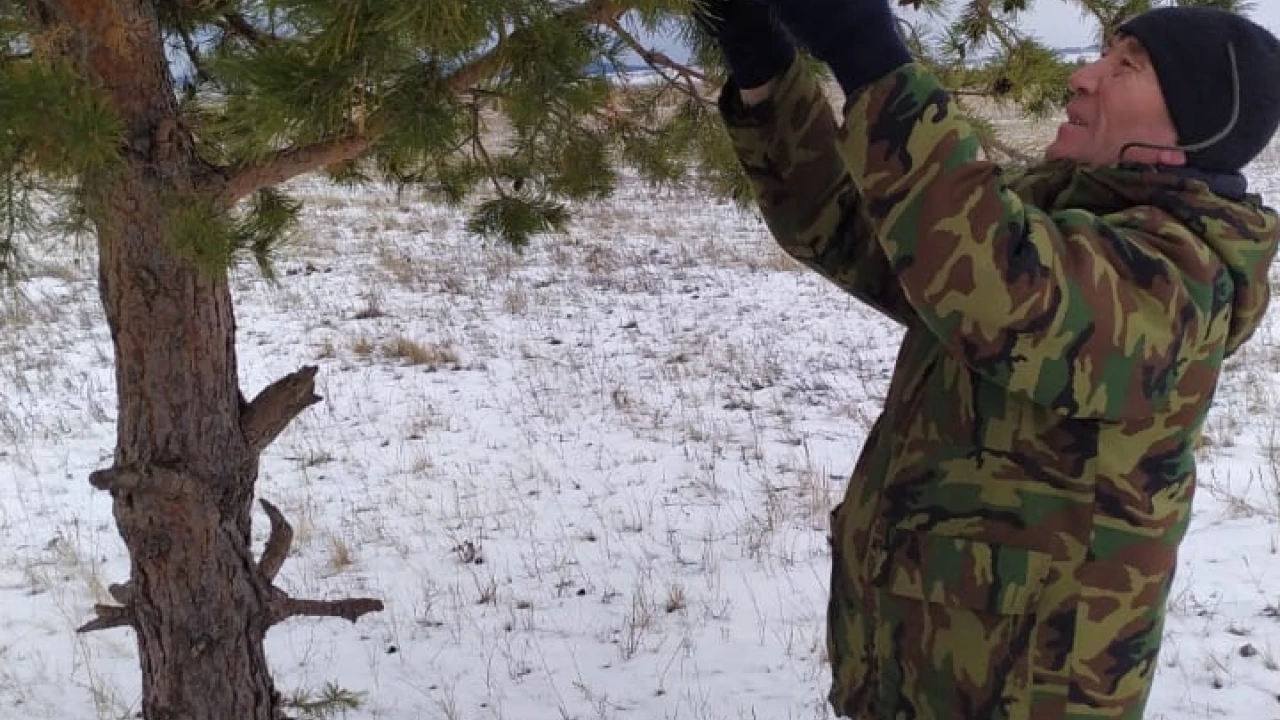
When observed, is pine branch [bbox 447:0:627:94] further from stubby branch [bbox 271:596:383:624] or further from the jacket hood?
stubby branch [bbox 271:596:383:624]

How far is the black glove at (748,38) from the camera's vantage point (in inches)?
48.8

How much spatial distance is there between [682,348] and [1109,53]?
5.48m

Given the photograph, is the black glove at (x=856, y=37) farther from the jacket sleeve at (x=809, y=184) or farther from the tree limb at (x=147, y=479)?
the tree limb at (x=147, y=479)

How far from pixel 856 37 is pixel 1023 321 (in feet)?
0.98

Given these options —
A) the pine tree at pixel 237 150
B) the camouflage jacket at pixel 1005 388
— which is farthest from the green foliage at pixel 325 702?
the camouflage jacket at pixel 1005 388

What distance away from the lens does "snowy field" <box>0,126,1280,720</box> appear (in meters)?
3.00

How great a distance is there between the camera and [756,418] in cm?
529

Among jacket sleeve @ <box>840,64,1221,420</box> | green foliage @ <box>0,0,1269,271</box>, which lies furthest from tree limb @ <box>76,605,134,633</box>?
jacket sleeve @ <box>840,64,1221,420</box>

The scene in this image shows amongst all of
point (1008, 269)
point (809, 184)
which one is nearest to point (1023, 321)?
point (1008, 269)

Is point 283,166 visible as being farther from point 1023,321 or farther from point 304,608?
point 1023,321

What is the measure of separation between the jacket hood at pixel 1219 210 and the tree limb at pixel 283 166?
0.98 meters

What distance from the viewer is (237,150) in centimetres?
151

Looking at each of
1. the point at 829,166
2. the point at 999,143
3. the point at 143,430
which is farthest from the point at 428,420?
the point at 829,166

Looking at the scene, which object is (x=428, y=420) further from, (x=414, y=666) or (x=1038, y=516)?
(x=1038, y=516)
